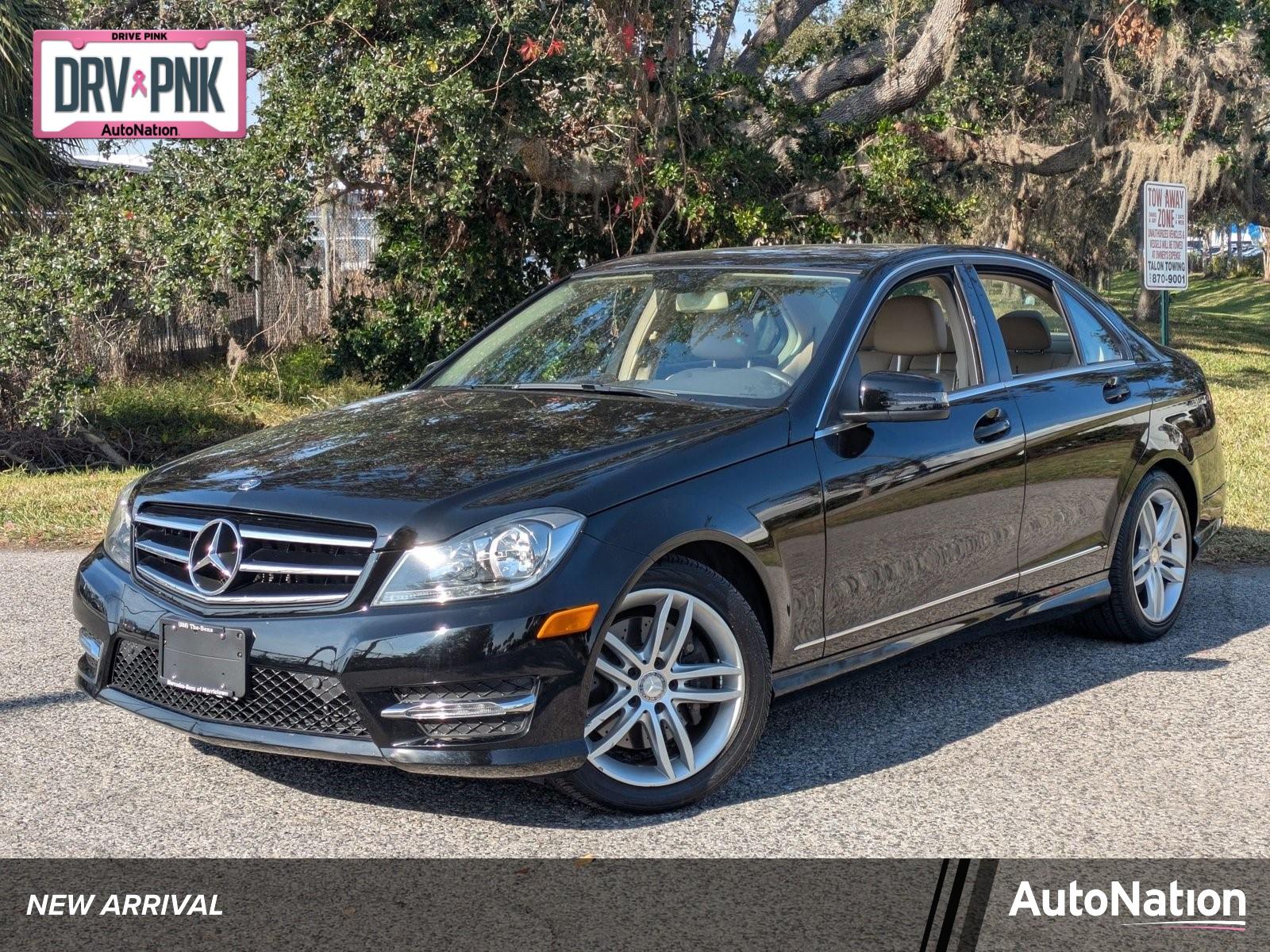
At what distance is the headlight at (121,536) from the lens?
472 cm

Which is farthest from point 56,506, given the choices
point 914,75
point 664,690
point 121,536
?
point 914,75

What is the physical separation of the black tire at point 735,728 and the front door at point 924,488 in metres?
0.40

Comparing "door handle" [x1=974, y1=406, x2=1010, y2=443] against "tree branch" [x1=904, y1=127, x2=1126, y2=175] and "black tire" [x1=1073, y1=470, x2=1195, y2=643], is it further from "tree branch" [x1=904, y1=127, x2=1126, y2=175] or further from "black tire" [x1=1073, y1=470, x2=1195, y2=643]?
"tree branch" [x1=904, y1=127, x2=1126, y2=175]

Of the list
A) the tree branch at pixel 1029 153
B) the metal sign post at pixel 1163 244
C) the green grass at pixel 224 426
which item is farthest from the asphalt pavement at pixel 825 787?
the tree branch at pixel 1029 153

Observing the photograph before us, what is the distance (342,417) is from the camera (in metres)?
5.37

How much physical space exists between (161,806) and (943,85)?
1813 cm

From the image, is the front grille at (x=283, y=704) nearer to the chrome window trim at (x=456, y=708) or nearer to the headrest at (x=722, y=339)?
the chrome window trim at (x=456, y=708)

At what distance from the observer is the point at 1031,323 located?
6395 mm

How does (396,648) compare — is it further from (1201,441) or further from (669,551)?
(1201,441)

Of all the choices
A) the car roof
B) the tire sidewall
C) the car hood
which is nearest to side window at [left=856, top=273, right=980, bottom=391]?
the car roof

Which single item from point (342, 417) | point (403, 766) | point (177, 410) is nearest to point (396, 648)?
point (403, 766)

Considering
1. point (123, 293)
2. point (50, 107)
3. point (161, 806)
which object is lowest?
point (161, 806)

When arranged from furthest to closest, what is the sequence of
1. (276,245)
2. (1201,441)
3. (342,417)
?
(276,245) → (1201,441) → (342,417)

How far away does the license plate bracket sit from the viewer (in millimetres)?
4164
